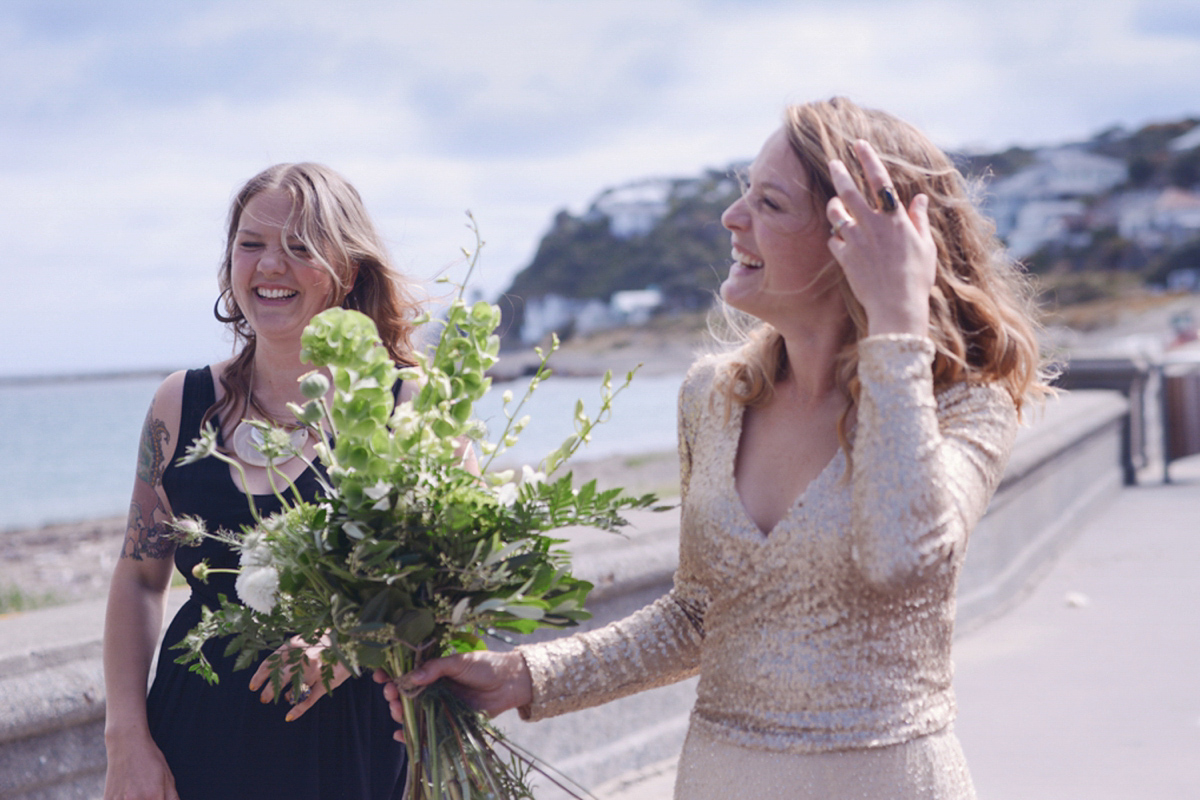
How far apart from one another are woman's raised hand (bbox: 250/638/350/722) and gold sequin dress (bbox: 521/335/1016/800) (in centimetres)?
37

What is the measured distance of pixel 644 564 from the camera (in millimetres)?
4016

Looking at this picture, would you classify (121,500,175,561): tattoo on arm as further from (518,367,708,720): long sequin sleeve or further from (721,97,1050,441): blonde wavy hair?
(721,97,1050,441): blonde wavy hair

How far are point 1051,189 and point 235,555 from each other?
127 m

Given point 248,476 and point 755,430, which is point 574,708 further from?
point 248,476

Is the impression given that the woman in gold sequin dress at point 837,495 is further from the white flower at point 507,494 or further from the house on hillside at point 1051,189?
the house on hillside at point 1051,189

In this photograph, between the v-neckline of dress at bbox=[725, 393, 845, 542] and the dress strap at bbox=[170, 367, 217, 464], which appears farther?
the dress strap at bbox=[170, 367, 217, 464]

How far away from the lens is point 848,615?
1.75 meters

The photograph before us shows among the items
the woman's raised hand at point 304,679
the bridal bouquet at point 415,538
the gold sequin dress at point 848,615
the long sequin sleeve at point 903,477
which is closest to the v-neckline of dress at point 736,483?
the gold sequin dress at point 848,615

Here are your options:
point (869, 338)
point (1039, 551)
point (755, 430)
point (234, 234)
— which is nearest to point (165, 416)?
point (234, 234)

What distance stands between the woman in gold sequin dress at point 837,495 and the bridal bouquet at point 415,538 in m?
0.13

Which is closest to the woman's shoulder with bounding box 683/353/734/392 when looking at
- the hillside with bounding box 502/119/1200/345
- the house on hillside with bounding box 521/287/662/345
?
the hillside with bounding box 502/119/1200/345

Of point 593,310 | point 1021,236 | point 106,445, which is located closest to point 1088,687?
point 106,445

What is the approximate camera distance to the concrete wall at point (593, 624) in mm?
2375

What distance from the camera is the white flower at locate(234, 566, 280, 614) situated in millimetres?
1537
